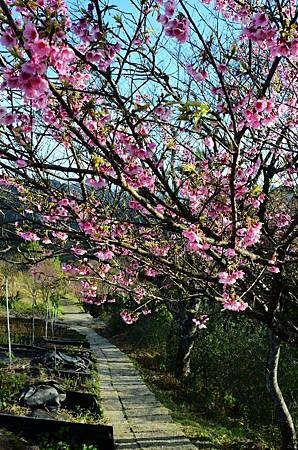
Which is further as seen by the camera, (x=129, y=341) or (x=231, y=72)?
(x=129, y=341)

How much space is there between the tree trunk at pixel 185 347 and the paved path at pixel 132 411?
2.47 ft

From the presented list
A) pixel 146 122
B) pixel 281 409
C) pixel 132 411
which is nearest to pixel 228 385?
pixel 132 411

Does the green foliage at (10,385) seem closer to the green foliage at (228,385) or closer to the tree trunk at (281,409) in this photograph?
the green foliage at (228,385)

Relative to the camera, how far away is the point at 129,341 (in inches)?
511

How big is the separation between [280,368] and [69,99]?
5492 mm

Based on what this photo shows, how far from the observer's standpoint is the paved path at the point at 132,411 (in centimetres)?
568

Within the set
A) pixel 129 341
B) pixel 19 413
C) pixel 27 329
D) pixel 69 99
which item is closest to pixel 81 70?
pixel 69 99

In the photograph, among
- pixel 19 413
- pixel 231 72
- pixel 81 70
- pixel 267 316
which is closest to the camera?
pixel 81 70

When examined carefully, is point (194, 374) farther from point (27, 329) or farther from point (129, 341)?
point (27, 329)

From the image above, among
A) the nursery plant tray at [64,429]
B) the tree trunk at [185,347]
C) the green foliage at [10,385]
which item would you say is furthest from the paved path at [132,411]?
the green foliage at [10,385]

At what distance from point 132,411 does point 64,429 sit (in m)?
1.59

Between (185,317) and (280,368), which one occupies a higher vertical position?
(185,317)

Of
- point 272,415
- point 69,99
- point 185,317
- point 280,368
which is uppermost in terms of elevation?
point 69,99

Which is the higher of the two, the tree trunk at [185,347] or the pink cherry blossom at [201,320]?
the pink cherry blossom at [201,320]
